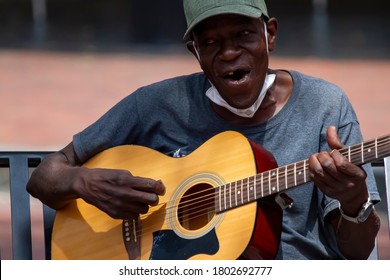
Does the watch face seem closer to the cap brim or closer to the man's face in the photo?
the man's face

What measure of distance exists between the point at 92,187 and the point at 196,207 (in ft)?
1.29

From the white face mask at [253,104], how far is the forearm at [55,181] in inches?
20.9

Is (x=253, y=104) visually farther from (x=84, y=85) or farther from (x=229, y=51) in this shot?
(x=84, y=85)

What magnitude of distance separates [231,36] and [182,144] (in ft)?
1.42

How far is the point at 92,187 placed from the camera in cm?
405

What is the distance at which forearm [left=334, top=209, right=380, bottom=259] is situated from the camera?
12.0 feet

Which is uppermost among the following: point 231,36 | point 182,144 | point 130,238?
point 231,36

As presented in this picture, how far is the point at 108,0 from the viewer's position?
38.8 feet

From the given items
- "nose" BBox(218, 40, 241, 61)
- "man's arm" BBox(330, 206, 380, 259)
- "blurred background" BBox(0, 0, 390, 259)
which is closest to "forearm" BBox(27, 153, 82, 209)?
"nose" BBox(218, 40, 241, 61)

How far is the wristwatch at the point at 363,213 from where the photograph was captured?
356 centimetres
